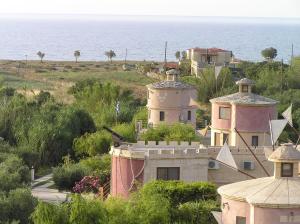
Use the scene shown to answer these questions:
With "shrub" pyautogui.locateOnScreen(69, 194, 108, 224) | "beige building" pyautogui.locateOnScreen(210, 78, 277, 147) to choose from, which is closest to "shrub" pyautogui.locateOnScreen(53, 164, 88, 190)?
"beige building" pyautogui.locateOnScreen(210, 78, 277, 147)

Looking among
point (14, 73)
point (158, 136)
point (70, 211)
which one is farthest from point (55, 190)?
point (14, 73)

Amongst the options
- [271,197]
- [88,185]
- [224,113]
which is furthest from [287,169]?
[224,113]

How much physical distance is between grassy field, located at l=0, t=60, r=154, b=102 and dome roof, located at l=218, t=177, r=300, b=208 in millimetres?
57701

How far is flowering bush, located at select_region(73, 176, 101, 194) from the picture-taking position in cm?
4188

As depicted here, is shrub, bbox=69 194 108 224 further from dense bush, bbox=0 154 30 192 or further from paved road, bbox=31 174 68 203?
paved road, bbox=31 174 68 203

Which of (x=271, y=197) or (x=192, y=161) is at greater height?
(x=192, y=161)

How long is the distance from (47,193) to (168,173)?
8558mm

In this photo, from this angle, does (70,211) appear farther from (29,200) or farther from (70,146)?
(70,146)

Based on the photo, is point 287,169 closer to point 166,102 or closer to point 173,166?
point 173,166

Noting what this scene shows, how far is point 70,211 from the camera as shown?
30.3 m

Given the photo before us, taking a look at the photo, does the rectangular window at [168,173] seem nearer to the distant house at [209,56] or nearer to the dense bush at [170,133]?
the dense bush at [170,133]

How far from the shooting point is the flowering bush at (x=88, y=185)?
A: 41.9 meters

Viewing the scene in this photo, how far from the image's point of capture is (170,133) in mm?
51031

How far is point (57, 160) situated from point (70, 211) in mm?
25655
